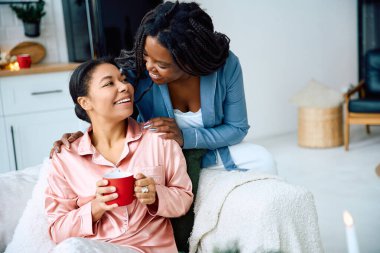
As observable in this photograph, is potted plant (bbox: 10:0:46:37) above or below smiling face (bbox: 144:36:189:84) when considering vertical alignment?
above

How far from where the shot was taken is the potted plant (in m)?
3.71

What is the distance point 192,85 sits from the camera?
2031 mm

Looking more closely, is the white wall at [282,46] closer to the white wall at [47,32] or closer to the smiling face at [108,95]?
the white wall at [47,32]

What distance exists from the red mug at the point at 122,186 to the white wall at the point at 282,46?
326 cm

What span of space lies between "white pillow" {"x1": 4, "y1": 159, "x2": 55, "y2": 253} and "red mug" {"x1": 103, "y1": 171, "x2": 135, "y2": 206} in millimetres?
351

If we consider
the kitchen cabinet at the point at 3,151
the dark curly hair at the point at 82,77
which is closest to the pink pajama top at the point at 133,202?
the dark curly hair at the point at 82,77

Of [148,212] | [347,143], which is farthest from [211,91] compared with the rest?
[347,143]

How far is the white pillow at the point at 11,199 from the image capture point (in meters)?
1.79

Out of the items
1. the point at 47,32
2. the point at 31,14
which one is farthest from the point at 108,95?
the point at 47,32

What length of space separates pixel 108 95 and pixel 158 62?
0.22 metres

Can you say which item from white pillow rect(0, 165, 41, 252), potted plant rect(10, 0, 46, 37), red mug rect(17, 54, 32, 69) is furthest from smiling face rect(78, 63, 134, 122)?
potted plant rect(10, 0, 46, 37)

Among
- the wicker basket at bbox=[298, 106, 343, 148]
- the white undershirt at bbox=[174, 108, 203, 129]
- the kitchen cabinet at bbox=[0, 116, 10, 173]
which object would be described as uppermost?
the white undershirt at bbox=[174, 108, 203, 129]

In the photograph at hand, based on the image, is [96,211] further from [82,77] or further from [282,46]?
[282,46]

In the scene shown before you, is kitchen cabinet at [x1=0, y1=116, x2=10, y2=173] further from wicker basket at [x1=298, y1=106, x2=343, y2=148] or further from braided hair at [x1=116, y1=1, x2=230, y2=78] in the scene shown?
wicker basket at [x1=298, y1=106, x2=343, y2=148]
